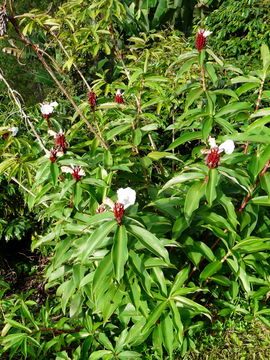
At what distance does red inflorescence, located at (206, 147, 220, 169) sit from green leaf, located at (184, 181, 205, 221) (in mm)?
92

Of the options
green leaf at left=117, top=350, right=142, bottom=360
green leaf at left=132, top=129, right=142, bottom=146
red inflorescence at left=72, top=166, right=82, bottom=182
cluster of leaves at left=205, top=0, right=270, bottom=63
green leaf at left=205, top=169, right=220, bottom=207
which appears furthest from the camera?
cluster of leaves at left=205, top=0, right=270, bottom=63

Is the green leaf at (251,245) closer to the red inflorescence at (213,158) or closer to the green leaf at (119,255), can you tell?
the red inflorescence at (213,158)

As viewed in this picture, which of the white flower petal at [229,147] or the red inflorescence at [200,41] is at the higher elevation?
the red inflorescence at [200,41]

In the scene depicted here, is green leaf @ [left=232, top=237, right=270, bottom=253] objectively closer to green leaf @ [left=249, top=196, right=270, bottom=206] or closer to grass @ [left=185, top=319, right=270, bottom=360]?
green leaf @ [left=249, top=196, right=270, bottom=206]

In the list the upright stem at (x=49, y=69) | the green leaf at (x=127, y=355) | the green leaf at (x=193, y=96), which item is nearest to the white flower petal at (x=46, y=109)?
the upright stem at (x=49, y=69)

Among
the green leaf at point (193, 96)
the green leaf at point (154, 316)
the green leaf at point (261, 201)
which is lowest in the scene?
the green leaf at point (154, 316)

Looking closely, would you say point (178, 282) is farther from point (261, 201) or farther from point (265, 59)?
point (265, 59)

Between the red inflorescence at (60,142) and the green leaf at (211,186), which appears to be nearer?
the green leaf at (211,186)

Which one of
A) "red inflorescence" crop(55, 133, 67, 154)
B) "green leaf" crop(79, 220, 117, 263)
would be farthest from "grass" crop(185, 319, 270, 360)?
"red inflorescence" crop(55, 133, 67, 154)

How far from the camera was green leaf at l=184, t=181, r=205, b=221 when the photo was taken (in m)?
1.33

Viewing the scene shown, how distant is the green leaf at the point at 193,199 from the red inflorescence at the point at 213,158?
92mm

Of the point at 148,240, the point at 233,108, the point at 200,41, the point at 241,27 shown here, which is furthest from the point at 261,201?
the point at 241,27

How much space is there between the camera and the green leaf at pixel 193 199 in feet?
4.37

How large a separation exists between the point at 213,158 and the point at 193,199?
0.59 feet
